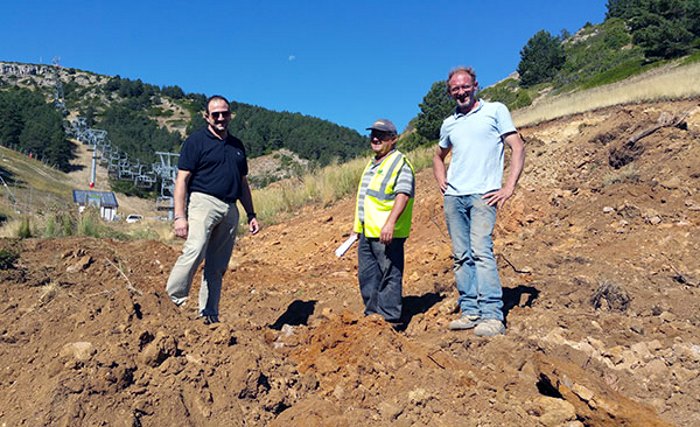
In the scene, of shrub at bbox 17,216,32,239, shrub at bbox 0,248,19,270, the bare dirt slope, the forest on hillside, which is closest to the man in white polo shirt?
the bare dirt slope

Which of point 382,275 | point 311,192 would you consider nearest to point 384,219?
point 382,275

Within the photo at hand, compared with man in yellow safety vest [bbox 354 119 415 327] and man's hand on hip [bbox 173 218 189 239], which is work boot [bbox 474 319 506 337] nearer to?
man in yellow safety vest [bbox 354 119 415 327]

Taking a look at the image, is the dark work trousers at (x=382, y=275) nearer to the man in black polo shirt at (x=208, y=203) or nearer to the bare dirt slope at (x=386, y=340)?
the bare dirt slope at (x=386, y=340)

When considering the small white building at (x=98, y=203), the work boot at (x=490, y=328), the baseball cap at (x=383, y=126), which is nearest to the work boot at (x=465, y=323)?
the work boot at (x=490, y=328)

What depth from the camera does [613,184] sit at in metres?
7.86

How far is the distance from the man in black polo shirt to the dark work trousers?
107 centimetres

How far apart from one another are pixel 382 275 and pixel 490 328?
0.93 meters

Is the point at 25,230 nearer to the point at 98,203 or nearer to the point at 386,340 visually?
the point at 386,340

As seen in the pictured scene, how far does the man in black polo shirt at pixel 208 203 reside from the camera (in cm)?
391

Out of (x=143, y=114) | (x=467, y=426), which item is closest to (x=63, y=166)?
(x=143, y=114)

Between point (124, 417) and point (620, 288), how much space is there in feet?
12.9

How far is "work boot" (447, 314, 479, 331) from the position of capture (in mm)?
3975

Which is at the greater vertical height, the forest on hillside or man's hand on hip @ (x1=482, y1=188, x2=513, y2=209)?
the forest on hillside

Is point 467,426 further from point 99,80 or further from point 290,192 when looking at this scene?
point 99,80
